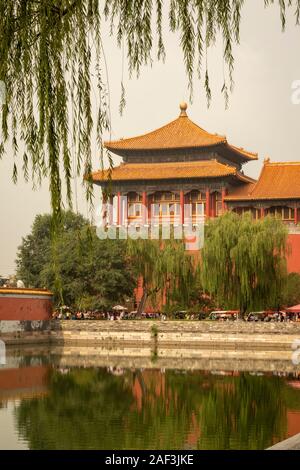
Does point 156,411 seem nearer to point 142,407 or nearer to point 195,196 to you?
point 142,407

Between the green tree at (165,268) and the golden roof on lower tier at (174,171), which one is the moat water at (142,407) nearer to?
the green tree at (165,268)

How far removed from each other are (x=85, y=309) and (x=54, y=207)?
1126 inches

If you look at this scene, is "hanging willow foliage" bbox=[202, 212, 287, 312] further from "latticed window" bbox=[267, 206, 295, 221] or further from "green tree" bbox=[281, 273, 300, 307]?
"latticed window" bbox=[267, 206, 295, 221]

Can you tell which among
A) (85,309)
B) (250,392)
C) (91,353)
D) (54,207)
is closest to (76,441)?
(250,392)

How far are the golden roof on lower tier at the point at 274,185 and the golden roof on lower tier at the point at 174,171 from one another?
0.90m

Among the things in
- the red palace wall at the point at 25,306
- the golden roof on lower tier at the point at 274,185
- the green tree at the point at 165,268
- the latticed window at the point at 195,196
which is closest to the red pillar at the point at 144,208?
the latticed window at the point at 195,196

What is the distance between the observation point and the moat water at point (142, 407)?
40.9ft

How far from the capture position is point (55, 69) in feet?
11.2

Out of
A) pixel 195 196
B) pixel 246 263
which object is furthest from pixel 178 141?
pixel 246 263

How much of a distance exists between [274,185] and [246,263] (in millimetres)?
6866

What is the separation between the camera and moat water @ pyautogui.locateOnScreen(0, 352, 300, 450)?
12477mm

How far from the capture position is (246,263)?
2744cm

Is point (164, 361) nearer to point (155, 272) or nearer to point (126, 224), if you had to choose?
point (155, 272)

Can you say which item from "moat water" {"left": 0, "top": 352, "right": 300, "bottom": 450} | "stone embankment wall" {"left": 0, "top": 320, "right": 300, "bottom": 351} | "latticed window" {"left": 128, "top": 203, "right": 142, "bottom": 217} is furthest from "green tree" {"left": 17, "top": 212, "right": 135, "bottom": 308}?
"moat water" {"left": 0, "top": 352, "right": 300, "bottom": 450}
